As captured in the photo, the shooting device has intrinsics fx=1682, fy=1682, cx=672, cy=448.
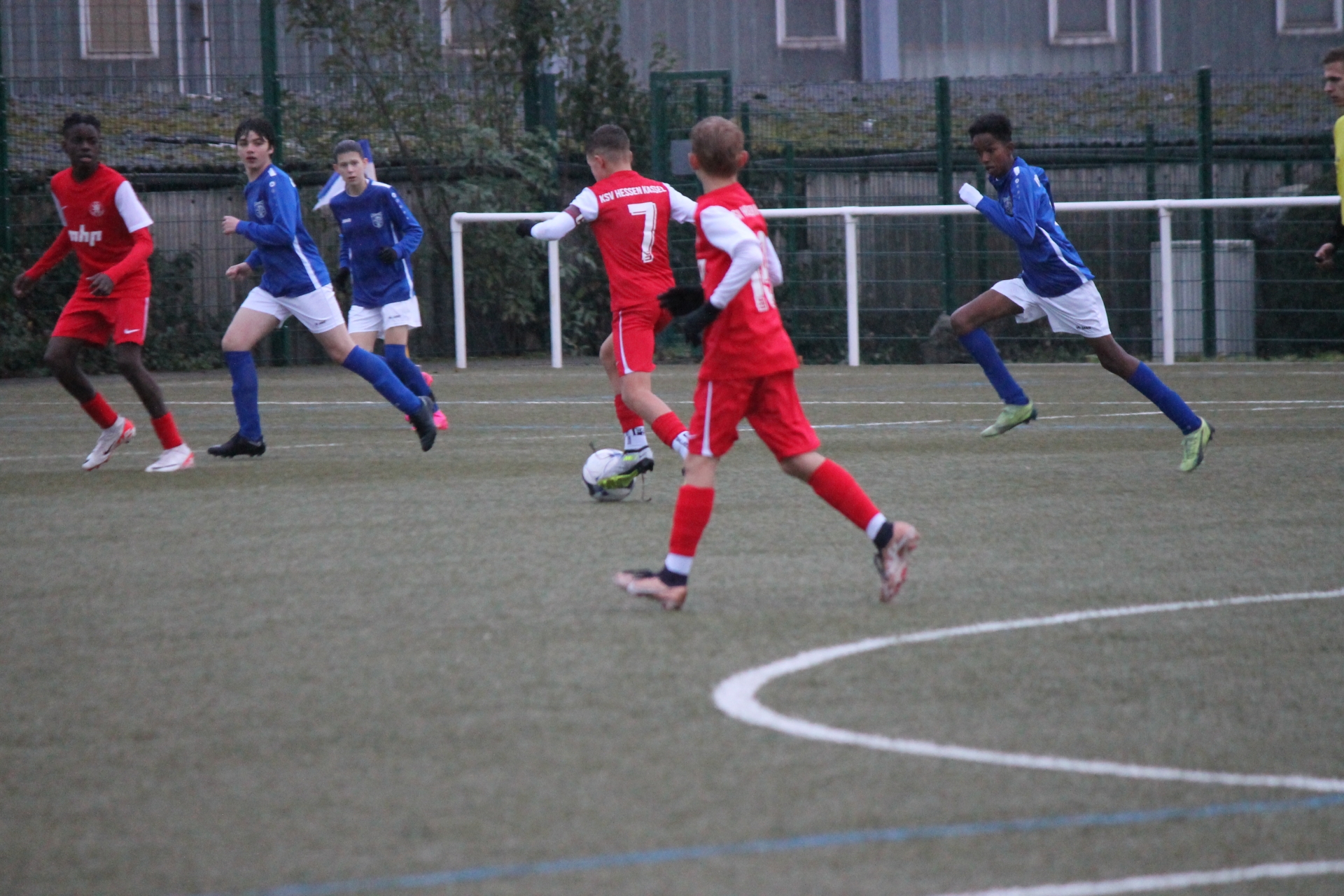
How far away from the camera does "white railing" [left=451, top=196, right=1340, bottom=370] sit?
15727mm

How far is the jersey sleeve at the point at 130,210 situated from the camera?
30.1 ft

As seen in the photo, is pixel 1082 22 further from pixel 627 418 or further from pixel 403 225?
pixel 627 418

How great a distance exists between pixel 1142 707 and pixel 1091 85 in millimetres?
15644

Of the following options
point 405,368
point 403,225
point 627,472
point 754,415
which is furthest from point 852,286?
point 754,415

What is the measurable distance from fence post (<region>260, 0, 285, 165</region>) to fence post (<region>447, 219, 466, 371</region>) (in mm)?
2212

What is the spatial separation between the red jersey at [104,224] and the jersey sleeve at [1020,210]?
4.66 metres

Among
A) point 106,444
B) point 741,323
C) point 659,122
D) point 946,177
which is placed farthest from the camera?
point 659,122

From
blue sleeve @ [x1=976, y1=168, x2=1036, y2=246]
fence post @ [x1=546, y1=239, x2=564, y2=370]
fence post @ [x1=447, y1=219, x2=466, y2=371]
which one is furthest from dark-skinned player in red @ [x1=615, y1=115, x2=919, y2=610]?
fence post @ [x1=447, y1=219, x2=466, y2=371]

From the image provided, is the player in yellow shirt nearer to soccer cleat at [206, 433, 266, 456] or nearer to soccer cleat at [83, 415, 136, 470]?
soccer cleat at [206, 433, 266, 456]

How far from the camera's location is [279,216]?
9453 mm

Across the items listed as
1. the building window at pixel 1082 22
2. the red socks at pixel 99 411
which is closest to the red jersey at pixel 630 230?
the red socks at pixel 99 411

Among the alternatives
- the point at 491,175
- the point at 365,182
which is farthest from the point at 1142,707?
the point at 491,175

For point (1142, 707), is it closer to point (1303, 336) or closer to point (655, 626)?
point (655, 626)

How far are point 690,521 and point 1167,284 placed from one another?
11654mm
